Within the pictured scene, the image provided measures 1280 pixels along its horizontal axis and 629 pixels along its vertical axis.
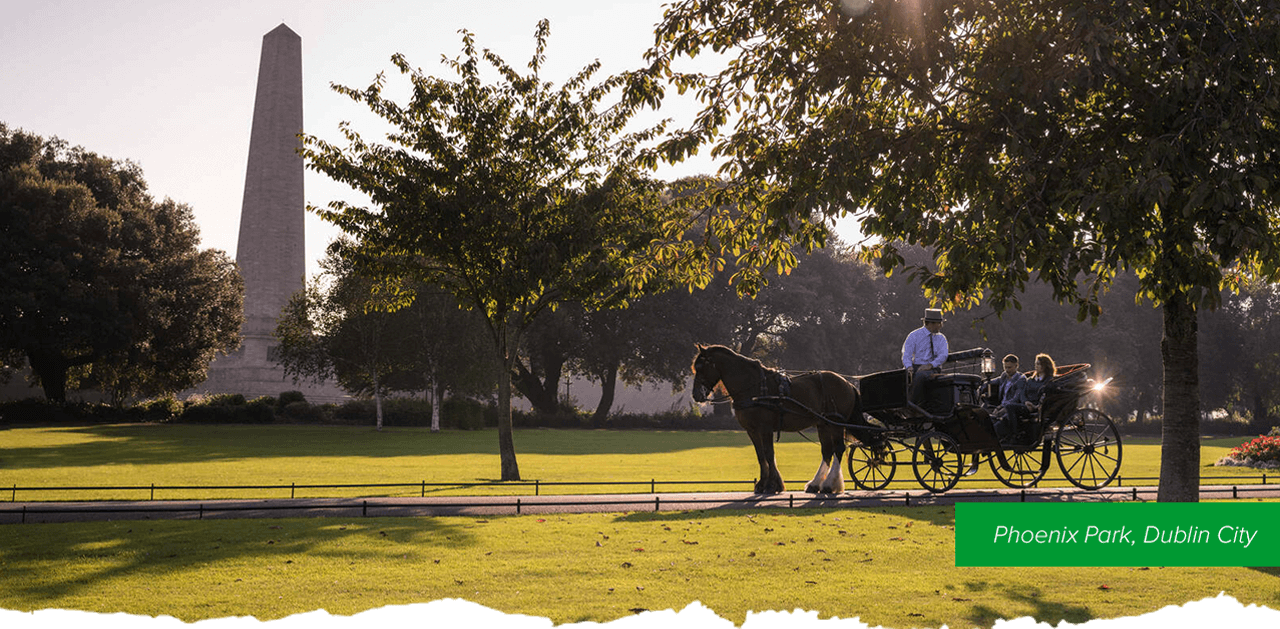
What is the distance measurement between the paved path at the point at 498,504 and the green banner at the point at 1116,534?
552 cm

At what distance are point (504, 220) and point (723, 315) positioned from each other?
40.3 m

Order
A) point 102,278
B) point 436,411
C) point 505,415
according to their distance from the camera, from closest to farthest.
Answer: point 505,415
point 102,278
point 436,411

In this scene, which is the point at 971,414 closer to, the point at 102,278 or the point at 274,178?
the point at 102,278

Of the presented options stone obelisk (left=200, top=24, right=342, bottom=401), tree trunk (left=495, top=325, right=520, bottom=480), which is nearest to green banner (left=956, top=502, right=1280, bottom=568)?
tree trunk (left=495, top=325, right=520, bottom=480)

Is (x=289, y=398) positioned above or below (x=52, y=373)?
below

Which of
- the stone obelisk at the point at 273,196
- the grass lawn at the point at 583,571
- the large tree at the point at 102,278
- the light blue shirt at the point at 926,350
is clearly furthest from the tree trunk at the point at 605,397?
the grass lawn at the point at 583,571

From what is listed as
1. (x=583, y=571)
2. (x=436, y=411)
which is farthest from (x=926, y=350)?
(x=436, y=411)

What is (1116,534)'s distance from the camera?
726 cm

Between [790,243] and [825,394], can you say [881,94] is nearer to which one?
[790,243]

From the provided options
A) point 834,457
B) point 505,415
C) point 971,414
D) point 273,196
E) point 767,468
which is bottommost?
point 767,468

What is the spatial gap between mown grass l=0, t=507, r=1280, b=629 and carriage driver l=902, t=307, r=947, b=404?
351cm

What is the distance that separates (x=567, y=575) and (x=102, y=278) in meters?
44.0

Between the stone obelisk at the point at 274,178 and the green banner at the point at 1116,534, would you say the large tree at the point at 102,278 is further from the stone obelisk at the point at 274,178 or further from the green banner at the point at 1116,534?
the green banner at the point at 1116,534

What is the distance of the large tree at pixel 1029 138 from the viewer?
25.3ft
